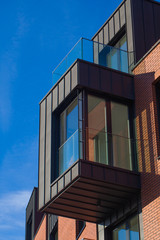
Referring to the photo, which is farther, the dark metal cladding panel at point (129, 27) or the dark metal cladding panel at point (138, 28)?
the dark metal cladding panel at point (129, 27)

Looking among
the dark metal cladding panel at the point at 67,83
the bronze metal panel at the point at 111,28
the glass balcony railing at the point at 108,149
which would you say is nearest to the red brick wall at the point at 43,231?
the bronze metal panel at the point at 111,28

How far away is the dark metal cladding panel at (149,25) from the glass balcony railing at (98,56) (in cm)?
109

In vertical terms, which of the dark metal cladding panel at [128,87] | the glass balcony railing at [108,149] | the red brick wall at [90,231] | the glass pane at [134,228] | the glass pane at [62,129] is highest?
the dark metal cladding panel at [128,87]

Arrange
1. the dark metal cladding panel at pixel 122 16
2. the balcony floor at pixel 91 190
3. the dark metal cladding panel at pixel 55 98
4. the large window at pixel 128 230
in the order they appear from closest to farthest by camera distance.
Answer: the balcony floor at pixel 91 190
the large window at pixel 128 230
the dark metal cladding panel at pixel 55 98
the dark metal cladding panel at pixel 122 16

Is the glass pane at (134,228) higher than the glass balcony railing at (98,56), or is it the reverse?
the glass balcony railing at (98,56)

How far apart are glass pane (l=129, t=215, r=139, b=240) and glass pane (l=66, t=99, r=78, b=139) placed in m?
3.39

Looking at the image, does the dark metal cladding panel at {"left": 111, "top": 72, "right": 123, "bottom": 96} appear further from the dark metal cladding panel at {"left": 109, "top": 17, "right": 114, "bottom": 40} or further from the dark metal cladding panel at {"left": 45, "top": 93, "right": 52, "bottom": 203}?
the dark metal cladding panel at {"left": 109, "top": 17, "right": 114, "bottom": 40}

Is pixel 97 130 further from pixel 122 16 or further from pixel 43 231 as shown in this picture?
pixel 43 231

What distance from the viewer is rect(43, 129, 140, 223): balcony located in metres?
16.4

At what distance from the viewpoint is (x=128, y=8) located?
21297 millimetres

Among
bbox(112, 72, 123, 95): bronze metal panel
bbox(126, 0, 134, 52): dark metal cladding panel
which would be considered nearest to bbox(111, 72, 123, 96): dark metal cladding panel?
bbox(112, 72, 123, 95): bronze metal panel

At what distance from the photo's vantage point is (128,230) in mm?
17344

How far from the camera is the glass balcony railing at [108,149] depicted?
Result: 1683 cm

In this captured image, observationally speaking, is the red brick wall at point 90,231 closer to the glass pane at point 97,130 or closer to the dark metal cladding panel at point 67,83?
the glass pane at point 97,130
